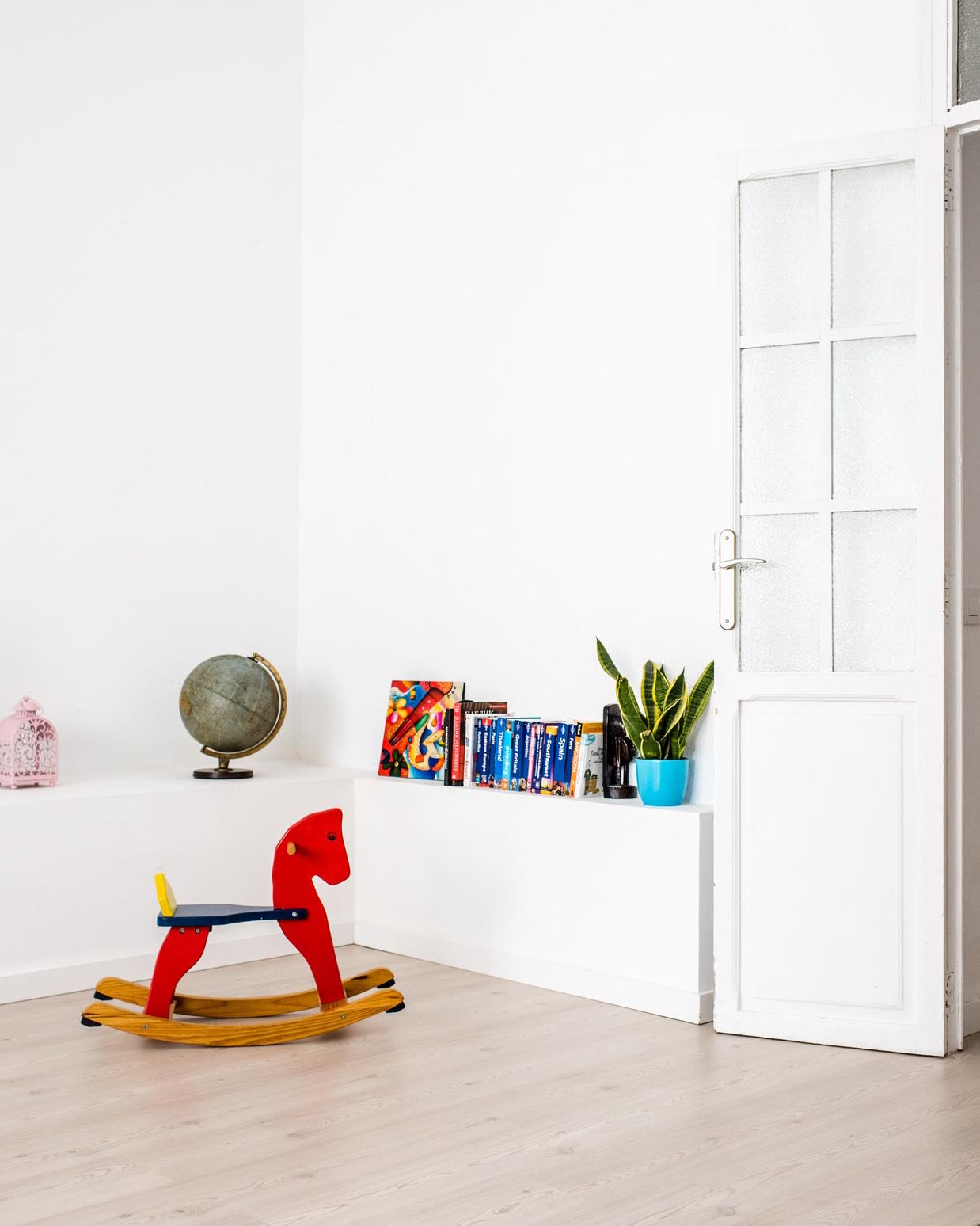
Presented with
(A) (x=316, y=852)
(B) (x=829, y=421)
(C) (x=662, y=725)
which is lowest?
(A) (x=316, y=852)

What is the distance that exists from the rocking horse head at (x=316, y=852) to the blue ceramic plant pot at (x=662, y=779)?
31.6 inches

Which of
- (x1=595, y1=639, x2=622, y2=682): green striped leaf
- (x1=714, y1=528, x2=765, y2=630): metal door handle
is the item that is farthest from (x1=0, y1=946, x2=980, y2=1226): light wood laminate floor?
(x1=714, y1=528, x2=765, y2=630): metal door handle

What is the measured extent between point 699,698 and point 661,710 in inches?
4.4

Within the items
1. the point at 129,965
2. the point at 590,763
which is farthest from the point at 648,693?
the point at 129,965

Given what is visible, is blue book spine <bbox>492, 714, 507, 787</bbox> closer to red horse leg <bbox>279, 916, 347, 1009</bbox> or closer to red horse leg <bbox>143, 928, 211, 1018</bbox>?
red horse leg <bbox>279, 916, 347, 1009</bbox>

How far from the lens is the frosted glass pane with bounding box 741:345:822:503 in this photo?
3178mm

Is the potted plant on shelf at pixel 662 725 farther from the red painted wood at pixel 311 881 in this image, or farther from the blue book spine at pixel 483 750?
the red painted wood at pixel 311 881

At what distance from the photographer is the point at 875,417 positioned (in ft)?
10.2

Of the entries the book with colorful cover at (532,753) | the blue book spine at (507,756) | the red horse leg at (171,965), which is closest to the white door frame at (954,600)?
the book with colorful cover at (532,753)

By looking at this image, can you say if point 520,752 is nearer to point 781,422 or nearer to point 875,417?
point 781,422

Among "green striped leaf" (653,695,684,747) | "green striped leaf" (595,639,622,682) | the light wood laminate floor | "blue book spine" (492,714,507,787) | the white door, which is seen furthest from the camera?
"blue book spine" (492,714,507,787)

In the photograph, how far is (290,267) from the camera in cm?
480

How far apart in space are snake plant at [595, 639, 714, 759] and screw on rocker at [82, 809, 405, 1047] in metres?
0.81

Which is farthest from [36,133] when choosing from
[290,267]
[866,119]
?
[866,119]
